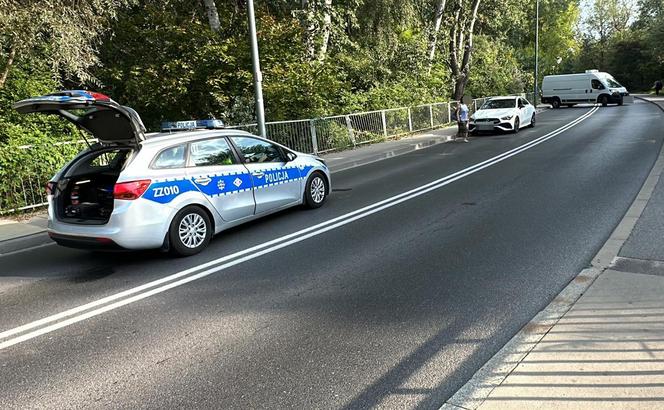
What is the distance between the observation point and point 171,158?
21.3 ft

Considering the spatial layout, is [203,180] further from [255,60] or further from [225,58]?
[225,58]

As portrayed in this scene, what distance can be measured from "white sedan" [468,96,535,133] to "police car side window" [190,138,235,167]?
1644 centimetres

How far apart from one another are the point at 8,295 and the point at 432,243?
4.81 metres

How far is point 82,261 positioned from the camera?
258 inches

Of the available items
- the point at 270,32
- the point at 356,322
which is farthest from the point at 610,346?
the point at 270,32

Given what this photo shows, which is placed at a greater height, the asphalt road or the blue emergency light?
the blue emergency light

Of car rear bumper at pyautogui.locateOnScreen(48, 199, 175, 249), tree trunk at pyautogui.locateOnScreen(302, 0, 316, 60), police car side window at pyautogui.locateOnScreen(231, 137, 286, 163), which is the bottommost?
car rear bumper at pyautogui.locateOnScreen(48, 199, 175, 249)

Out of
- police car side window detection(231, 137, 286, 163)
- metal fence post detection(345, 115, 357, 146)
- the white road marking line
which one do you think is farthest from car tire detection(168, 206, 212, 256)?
metal fence post detection(345, 115, 357, 146)

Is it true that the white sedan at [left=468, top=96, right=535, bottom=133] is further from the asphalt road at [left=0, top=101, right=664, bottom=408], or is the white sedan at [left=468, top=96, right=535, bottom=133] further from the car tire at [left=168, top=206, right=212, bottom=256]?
the car tire at [left=168, top=206, right=212, bottom=256]

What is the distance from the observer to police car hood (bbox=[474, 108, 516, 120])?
21.5 meters

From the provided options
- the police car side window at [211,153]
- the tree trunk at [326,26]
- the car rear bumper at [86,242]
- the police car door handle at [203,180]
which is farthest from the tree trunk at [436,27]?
the car rear bumper at [86,242]

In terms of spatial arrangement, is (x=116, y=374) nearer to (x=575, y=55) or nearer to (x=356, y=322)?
(x=356, y=322)

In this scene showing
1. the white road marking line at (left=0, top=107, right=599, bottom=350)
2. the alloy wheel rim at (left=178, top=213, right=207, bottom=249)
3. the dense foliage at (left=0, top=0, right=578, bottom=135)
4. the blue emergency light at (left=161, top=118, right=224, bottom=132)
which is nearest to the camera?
the white road marking line at (left=0, top=107, right=599, bottom=350)

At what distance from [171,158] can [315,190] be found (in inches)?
121
